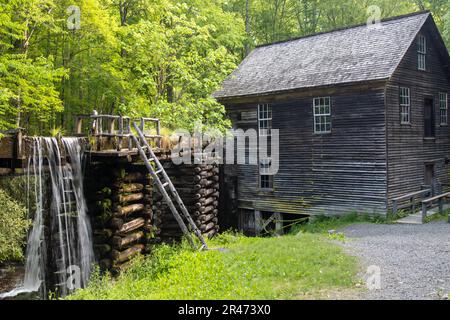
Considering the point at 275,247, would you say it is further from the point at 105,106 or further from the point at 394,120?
the point at 105,106

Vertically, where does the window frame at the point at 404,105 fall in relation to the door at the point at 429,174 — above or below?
above

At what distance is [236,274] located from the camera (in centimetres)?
954

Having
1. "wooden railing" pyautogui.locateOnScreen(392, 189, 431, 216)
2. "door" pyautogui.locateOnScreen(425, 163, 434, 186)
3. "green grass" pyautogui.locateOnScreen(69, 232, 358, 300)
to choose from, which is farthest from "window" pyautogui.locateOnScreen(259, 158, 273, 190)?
"green grass" pyautogui.locateOnScreen(69, 232, 358, 300)

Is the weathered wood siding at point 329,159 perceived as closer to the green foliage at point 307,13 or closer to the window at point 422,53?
the window at point 422,53

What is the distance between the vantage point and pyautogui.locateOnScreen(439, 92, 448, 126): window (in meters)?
21.5

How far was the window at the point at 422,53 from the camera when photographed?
64.7 feet

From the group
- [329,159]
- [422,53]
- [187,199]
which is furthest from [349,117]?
[187,199]

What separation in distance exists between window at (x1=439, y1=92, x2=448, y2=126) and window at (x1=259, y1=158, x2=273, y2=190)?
29.9 ft

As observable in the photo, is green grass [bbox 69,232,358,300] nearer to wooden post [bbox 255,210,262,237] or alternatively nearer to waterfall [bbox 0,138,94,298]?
waterfall [bbox 0,138,94,298]

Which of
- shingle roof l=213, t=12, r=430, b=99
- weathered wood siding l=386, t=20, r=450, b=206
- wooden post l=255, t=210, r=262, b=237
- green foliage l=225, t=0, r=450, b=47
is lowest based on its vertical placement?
wooden post l=255, t=210, r=262, b=237

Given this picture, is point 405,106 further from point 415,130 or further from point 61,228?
point 61,228

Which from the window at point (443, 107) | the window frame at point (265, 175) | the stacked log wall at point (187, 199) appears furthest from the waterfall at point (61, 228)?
the window at point (443, 107)

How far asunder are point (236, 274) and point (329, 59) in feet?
45.5

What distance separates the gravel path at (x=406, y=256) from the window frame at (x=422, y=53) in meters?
7.92
